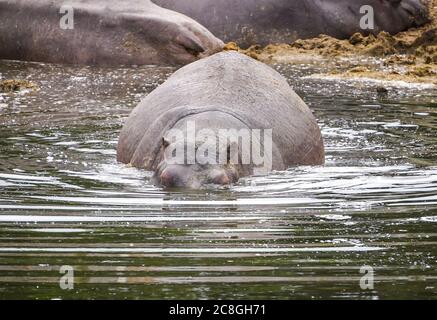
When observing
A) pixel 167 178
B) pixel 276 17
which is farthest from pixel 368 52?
pixel 167 178

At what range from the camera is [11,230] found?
6234 millimetres

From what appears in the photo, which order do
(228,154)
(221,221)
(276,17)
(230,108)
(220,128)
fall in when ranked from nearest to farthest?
(221,221), (228,154), (220,128), (230,108), (276,17)

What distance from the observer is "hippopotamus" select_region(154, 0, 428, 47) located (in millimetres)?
15266

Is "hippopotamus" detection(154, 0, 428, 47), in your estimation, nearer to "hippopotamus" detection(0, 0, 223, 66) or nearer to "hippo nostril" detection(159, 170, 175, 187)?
"hippopotamus" detection(0, 0, 223, 66)

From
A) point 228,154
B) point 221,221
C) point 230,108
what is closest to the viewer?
point 221,221

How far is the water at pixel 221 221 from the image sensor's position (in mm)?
5203

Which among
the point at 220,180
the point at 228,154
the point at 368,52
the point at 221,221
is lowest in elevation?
the point at 221,221

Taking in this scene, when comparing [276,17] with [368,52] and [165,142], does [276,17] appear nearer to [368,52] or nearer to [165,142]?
[368,52]

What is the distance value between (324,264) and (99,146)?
388 centimetres


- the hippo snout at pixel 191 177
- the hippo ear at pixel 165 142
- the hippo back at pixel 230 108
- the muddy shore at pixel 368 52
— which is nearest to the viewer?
the hippo snout at pixel 191 177

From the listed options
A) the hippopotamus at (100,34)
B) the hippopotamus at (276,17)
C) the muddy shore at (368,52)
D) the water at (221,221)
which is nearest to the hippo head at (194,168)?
the water at (221,221)

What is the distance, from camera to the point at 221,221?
6430 mm

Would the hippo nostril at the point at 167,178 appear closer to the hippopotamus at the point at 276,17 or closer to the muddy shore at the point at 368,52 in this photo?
the muddy shore at the point at 368,52

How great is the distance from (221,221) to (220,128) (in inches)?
57.9
